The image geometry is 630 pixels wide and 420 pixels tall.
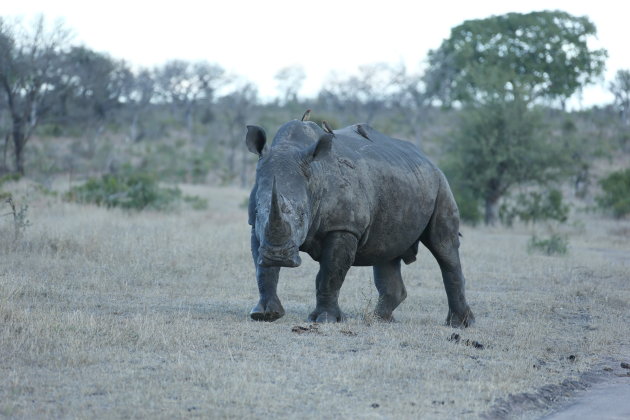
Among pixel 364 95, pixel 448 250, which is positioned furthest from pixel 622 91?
pixel 448 250

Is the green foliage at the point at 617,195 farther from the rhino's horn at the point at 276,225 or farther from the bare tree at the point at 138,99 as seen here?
the bare tree at the point at 138,99

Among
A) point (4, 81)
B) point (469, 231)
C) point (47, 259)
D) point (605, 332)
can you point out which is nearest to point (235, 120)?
point (4, 81)

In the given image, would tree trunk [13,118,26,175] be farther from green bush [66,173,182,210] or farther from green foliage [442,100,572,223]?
green foliage [442,100,572,223]

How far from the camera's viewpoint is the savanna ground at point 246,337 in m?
5.45

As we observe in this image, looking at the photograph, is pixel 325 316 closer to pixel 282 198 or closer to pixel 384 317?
pixel 384 317

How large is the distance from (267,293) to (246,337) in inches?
32.2

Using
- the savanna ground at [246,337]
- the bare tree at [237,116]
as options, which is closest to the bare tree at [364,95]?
the bare tree at [237,116]

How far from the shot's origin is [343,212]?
7875mm

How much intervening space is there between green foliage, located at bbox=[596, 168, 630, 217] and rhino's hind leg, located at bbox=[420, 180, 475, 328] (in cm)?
1934

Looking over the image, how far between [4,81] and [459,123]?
14.2 m

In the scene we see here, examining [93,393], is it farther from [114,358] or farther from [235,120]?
[235,120]

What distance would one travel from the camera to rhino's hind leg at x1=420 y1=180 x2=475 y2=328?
352 inches

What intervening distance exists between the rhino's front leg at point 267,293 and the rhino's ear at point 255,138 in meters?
0.77

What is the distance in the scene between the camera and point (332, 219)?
7859 mm
